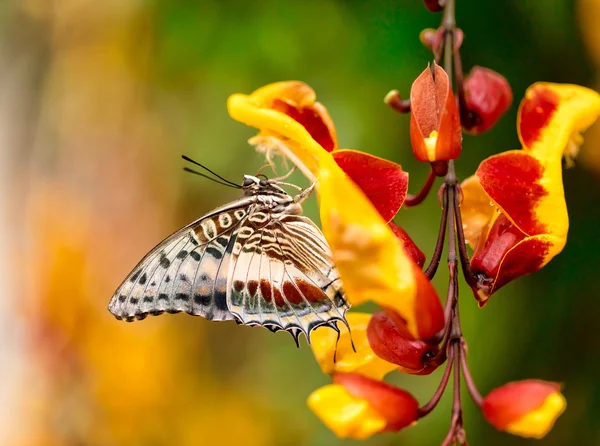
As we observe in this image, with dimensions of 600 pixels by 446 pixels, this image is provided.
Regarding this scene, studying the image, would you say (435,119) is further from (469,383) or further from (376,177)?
(469,383)

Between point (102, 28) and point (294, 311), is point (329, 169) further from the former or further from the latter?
point (102, 28)

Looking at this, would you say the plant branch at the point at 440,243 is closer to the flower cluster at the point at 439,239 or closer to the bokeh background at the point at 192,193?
the flower cluster at the point at 439,239

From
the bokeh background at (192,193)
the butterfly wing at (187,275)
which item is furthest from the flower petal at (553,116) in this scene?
the bokeh background at (192,193)

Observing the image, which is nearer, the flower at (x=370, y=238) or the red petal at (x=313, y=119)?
the flower at (x=370, y=238)

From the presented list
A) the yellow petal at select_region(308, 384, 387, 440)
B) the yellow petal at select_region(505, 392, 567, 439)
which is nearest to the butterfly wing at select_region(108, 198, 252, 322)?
the yellow petal at select_region(308, 384, 387, 440)

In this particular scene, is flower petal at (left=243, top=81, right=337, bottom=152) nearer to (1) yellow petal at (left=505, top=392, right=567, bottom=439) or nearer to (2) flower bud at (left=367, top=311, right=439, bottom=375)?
(2) flower bud at (left=367, top=311, right=439, bottom=375)

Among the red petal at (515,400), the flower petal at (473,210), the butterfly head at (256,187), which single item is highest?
the butterfly head at (256,187)

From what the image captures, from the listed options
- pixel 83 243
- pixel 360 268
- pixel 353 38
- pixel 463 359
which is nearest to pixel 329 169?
pixel 360 268

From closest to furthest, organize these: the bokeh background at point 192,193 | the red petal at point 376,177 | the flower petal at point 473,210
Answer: the red petal at point 376,177
the flower petal at point 473,210
the bokeh background at point 192,193
